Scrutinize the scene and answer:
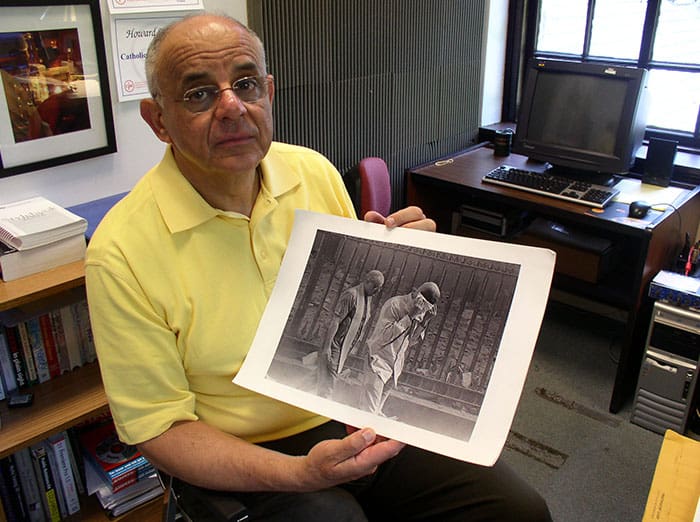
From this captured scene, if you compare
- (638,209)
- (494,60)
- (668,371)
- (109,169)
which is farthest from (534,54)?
(109,169)

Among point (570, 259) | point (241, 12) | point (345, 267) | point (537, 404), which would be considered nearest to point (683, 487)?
point (345, 267)

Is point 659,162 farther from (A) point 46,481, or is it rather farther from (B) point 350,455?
(A) point 46,481

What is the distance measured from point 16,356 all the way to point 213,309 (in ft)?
2.52

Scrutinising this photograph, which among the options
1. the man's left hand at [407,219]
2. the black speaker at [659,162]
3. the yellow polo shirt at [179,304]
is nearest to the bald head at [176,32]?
the yellow polo shirt at [179,304]

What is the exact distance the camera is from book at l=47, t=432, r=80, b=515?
5.46 ft

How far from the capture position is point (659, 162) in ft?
8.18

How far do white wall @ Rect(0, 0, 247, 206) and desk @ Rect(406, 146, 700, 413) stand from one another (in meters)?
1.18

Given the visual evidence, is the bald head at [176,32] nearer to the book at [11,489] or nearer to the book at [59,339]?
the book at [59,339]

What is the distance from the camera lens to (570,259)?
8.50 feet

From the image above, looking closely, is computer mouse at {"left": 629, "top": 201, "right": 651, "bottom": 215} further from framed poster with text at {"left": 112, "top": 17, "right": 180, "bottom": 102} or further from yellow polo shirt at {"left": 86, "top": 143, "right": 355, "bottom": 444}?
framed poster with text at {"left": 112, "top": 17, "right": 180, "bottom": 102}

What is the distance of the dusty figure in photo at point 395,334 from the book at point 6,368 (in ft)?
3.37

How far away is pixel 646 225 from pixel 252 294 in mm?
1533

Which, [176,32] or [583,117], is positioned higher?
[176,32]

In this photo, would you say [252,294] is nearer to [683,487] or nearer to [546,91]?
[683,487]
